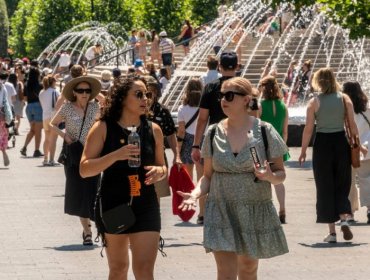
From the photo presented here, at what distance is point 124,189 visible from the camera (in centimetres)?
818

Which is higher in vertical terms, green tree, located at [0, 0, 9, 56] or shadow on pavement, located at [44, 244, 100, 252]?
shadow on pavement, located at [44, 244, 100, 252]

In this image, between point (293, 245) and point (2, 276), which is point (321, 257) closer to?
point (293, 245)

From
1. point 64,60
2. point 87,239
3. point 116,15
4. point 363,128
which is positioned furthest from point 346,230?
point 116,15

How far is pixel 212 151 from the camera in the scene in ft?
27.3

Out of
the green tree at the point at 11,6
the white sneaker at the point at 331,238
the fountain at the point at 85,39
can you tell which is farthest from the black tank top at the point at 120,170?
the green tree at the point at 11,6

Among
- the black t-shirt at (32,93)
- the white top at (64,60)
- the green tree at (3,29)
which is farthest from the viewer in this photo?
the green tree at (3,29)

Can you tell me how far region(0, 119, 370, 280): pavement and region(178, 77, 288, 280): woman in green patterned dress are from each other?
7.93 ft

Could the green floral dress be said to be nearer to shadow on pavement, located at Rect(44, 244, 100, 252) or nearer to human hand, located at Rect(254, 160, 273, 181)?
human hand, located at Rect(254, 160, 273, 181)

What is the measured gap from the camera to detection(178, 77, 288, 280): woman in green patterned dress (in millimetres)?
8148

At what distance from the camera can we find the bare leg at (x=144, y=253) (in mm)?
8031

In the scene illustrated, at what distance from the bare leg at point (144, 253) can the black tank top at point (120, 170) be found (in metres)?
0.24

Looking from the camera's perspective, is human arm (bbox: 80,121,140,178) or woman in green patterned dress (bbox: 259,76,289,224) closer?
human arm (bbox: 80,121,140,178)

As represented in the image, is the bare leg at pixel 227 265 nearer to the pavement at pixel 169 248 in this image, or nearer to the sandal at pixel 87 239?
the pavement at pixel 169 248

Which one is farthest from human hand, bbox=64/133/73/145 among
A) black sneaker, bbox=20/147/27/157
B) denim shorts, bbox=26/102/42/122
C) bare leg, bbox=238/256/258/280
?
black sneaker, bbox=20/147/27/157
